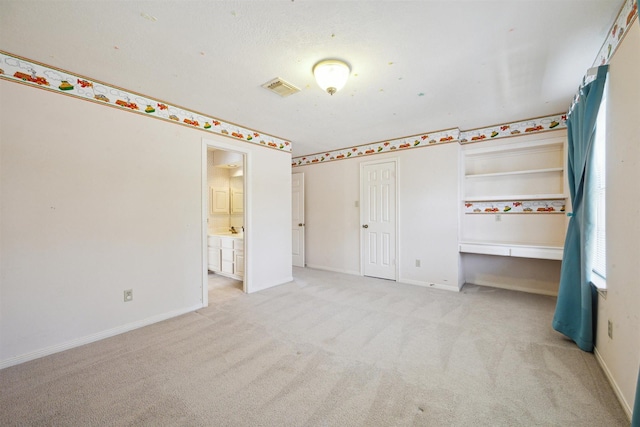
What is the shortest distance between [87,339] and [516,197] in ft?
16.6

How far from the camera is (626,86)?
1570 mm

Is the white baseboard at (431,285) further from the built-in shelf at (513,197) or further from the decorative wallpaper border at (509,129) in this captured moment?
the decorative wallpaper border at (509,129)

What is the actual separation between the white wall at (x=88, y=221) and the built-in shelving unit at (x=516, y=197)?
3854mm

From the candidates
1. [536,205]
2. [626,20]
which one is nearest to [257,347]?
[626,20]

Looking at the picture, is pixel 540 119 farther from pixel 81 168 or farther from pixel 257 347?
pixel 81 168

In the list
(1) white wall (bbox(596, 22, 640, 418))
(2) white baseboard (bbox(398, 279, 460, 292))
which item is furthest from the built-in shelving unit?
(1) white wall (bbox(596, 22, 640, 418))

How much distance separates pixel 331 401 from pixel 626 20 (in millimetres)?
2903

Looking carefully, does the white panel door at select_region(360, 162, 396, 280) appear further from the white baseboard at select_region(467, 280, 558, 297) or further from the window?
the window

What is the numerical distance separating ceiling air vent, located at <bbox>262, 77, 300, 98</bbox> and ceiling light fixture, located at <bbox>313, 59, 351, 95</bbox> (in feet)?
1.22

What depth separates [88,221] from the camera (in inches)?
95.3

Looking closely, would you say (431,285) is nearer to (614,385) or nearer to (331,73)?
(614,385)

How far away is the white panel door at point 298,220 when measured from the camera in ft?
18.2

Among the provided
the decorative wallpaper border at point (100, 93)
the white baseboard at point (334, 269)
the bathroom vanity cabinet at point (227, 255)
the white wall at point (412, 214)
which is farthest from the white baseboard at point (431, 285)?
the decorative wallpaper border at point (100, 93)

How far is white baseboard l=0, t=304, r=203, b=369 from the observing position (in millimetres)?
2082
